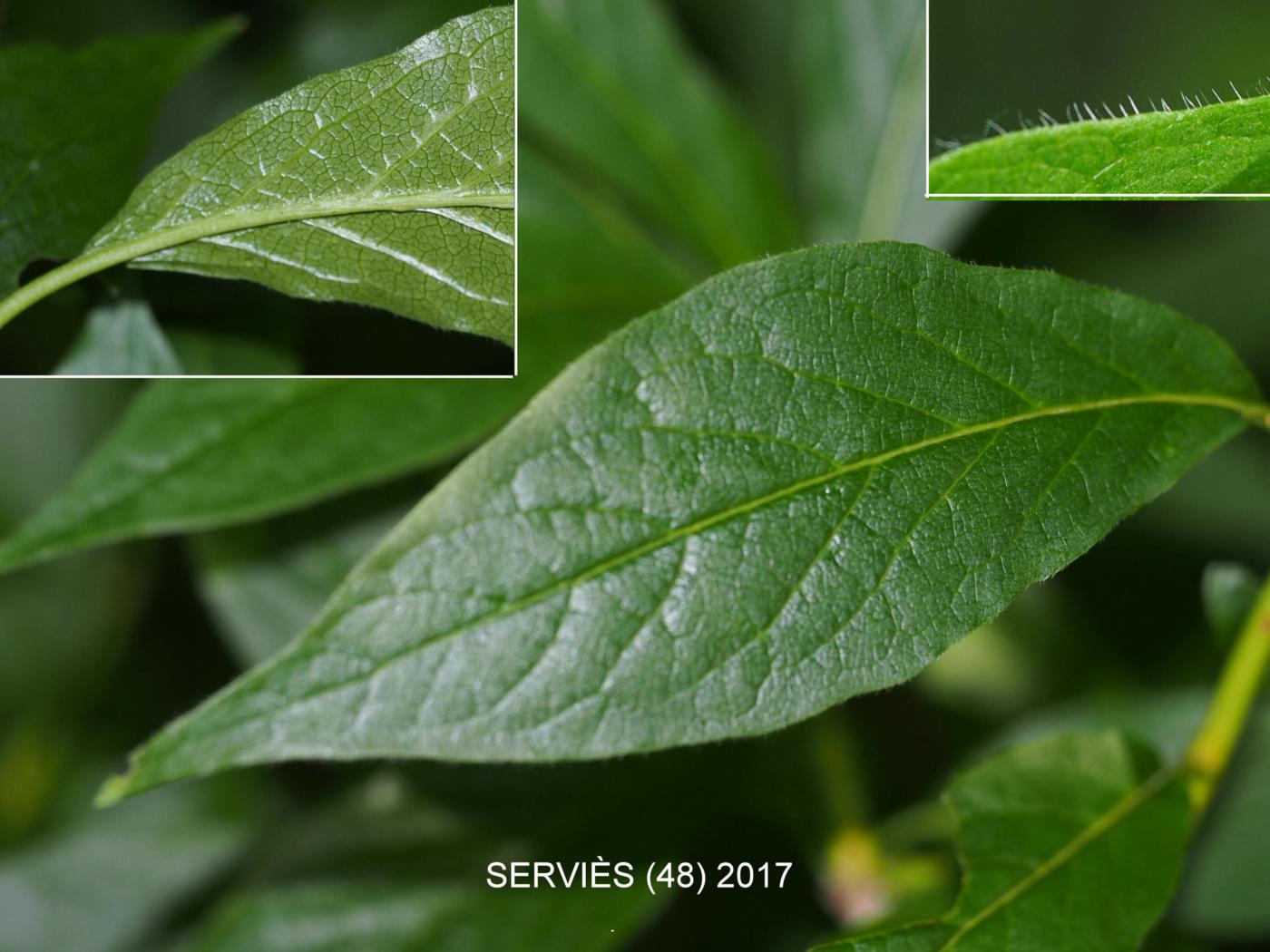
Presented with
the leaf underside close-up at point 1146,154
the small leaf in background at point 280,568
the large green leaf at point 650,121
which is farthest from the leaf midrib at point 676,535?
the large green leaf at point 650,121

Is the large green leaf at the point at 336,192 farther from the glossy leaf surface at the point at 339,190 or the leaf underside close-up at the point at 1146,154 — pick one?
the leaf underside close-up at the point at 1146,154

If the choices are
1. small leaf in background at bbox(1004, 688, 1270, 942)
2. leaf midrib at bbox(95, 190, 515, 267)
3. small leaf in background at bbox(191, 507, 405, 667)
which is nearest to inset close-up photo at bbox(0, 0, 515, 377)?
leaf midrib at bbox(95, 190, 515, 267)

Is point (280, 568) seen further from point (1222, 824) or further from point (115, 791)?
point (1222, 824)

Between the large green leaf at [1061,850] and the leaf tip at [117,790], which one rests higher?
the leaf tip at [117,790]

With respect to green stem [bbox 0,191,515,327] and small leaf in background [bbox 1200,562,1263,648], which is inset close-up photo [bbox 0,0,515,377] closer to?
green stem [bbox 0,191,515,327]

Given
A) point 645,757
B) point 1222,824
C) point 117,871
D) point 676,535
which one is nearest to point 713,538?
point 676,535

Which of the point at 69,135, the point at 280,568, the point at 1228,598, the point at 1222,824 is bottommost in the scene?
the point at 1222,824
